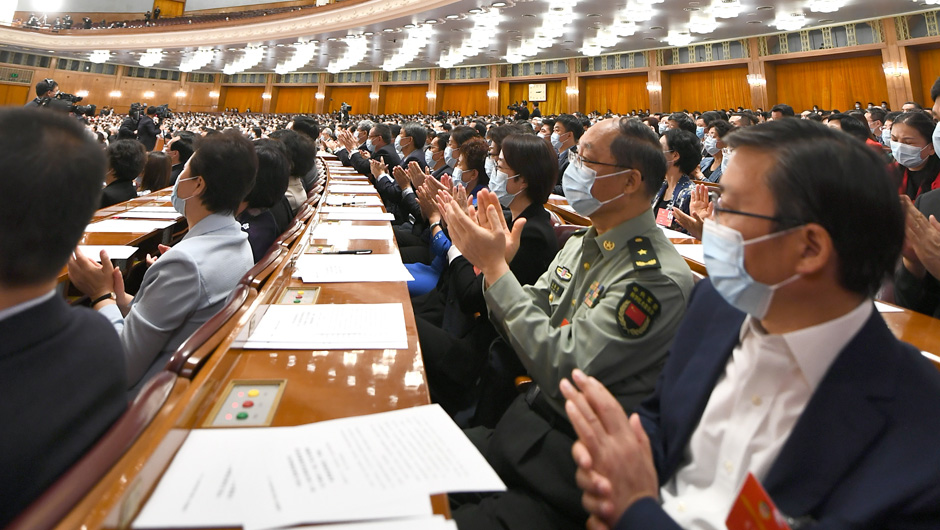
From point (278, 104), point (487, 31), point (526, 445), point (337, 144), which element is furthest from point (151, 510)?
point (278, 104)

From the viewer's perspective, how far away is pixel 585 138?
5.17 ft

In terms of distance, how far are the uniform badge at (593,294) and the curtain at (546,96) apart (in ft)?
53.0

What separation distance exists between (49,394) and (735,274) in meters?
1.05

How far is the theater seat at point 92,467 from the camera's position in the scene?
1.62 feet

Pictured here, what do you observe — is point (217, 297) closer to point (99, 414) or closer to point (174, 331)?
point (174, 331)

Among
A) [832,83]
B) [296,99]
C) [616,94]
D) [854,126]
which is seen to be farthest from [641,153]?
[296,99]

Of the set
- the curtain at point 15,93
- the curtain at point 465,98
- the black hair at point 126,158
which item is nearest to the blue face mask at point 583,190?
the black hair at point 126,158

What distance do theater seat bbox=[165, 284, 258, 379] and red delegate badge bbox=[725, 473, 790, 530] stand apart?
929mm

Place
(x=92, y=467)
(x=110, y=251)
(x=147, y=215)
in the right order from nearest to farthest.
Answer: (x=92, y=467), (x=110, y=251), (x=147, y=215)

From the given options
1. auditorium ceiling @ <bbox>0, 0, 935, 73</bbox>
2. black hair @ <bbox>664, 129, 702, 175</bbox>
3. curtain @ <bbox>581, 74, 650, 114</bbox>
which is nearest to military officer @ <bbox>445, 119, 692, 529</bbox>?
black hair @ <bbox>664, 129, 702, 175</bbox>

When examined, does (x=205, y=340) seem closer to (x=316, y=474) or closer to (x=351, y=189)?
(x=316, y=474)

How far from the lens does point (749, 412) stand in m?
0.77

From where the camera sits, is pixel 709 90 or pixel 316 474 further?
pixel 709 90

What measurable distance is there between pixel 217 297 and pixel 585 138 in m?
1.27
